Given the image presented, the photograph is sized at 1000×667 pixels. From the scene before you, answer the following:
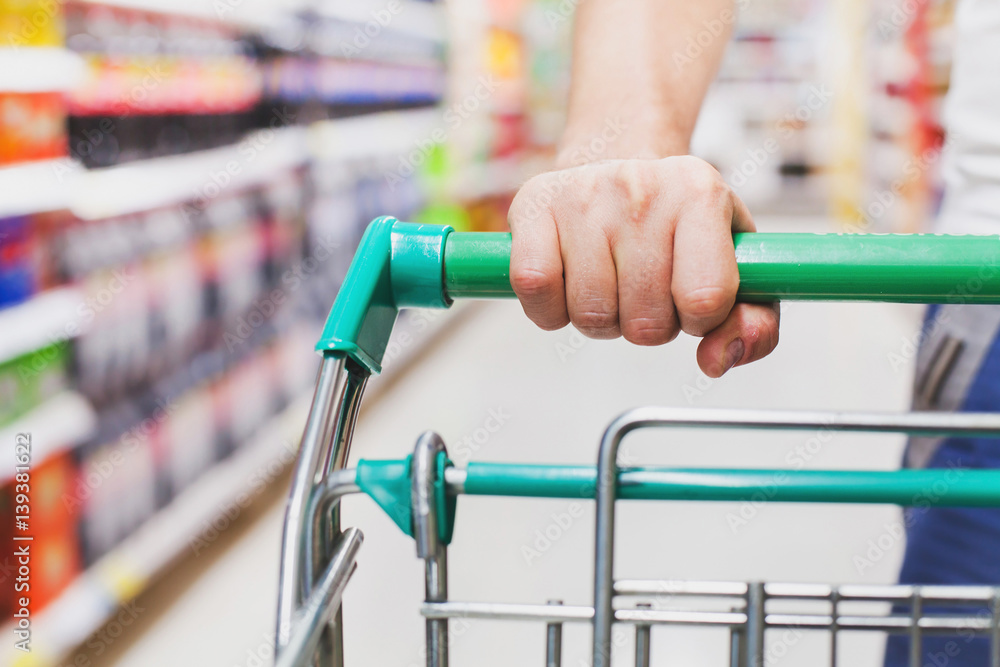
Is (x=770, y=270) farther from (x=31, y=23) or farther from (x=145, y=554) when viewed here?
(x=145, y=554)

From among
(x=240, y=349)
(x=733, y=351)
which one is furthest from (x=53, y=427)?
(x=733, y=351)

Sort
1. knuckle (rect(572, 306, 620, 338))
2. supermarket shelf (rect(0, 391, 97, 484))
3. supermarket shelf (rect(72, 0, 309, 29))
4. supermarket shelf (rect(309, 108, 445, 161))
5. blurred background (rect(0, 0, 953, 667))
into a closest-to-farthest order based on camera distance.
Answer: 1. knuckle (rect(572, 306, 620, 338))
2. supermarket shelf (rect(0, 391, 97, 484))
3. blurred background (rect(0, 0, 953, 667))
4. supermarket shelf (rect(72, 0, 309, 29))
5. supermarket shelf (rect(309, 108, 445, 161))

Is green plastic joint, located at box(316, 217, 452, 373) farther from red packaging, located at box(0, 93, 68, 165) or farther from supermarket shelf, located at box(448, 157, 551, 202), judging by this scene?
supermarket shelf, located at box(448, 157, 551, 202)

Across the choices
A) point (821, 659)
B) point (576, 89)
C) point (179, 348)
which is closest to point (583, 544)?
point (821, 659)

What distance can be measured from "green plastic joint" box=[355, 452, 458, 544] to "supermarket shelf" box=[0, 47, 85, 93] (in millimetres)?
1516

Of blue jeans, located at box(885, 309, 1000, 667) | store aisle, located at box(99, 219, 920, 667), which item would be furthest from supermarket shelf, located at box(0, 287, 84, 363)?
blue jeans, located at box(885, 309, 1000, 667)

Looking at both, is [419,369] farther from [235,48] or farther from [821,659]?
[821,659]

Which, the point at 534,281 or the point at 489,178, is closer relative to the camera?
the point at 534,281

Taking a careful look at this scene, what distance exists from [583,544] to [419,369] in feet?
6.55

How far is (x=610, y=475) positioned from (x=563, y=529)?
2045mm

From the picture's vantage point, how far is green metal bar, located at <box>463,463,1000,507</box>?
2.04ft

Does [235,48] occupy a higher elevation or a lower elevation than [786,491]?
higher

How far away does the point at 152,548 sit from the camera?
2246 mm

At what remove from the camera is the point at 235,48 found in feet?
8.60
